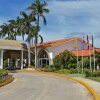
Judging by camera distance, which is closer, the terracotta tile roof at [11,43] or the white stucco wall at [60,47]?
the terracotta tile roof at [11,43]

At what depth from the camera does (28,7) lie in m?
62.6

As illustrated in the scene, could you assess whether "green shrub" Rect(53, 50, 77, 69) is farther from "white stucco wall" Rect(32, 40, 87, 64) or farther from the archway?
the archway

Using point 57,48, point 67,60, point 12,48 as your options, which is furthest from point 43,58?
point 67,60

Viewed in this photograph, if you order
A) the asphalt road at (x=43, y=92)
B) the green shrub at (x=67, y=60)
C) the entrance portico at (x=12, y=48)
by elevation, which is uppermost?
the entrance portico at (x=12, y=48)

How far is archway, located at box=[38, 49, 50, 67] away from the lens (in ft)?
219

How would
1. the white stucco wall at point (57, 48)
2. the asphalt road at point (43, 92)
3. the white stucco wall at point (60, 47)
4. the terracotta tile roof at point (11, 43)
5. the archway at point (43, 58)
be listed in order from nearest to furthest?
the asphalt road at point (43, 92) < the terracotta tile roof at point (11, 43) < the white stucco wall at point (57, 48) < the white stucco wall at point (60, 47) < the archway at point (43, 58)

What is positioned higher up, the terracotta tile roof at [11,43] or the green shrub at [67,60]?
the terracotta tile roof at [11,43]

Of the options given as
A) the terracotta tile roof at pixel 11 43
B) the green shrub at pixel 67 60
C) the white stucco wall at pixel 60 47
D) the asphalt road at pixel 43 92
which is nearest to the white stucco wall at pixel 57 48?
the white stucco wall at pixel 60 47

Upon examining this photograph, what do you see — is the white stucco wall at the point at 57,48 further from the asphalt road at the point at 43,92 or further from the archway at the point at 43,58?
the asphalt road at the point at 43,92

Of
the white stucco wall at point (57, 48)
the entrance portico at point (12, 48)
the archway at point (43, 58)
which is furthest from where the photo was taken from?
the archway at point (43, 58)

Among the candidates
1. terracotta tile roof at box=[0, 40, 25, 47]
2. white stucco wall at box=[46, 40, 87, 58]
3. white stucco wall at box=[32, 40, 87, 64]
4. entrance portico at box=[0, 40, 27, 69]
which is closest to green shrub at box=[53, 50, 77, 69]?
white stucco wall at box=[32, 40, 87, 64]

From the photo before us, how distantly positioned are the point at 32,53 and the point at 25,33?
726 centimetres

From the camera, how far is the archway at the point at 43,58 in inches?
2625

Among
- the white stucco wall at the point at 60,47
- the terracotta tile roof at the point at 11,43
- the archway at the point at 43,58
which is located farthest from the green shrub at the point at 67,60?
the terracotta tile roof at the point at 11,43
